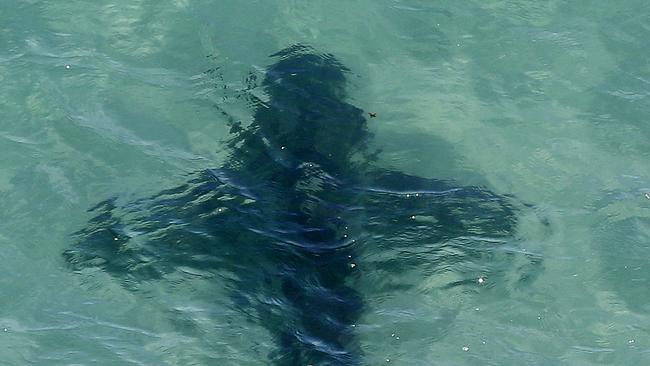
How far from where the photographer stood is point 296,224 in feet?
56.5

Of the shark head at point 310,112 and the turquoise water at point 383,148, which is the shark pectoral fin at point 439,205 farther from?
the shark head at point 310,112

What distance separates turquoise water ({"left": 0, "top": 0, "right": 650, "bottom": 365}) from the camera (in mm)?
15859

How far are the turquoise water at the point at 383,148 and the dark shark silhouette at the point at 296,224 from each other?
33cm

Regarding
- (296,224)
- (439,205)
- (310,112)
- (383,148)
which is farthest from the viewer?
(310,112)

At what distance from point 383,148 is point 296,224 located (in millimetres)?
3056

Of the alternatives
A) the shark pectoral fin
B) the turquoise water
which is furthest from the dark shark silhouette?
the turquoise water

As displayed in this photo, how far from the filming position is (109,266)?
16641 mm

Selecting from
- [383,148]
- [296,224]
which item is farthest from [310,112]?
[296,224]

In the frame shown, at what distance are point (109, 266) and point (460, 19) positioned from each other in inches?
402

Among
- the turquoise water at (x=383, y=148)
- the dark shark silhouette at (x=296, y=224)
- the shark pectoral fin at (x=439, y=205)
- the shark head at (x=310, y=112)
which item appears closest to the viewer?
the turquoise water at (x=383, y=148)

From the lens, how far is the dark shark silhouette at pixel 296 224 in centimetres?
1606

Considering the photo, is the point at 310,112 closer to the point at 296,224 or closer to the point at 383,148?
the point at 383,148

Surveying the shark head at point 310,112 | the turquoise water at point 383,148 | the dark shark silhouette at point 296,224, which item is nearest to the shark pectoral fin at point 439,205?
the dark shark silhouette at point 296,224

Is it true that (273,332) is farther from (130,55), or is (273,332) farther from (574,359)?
(130,55)
